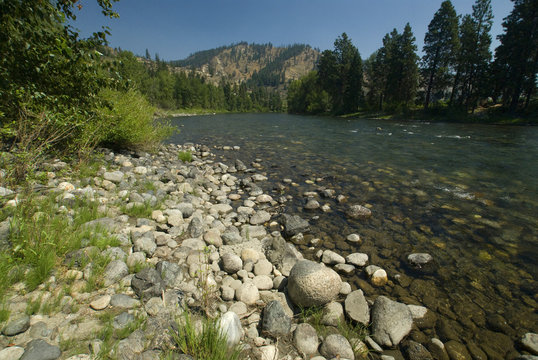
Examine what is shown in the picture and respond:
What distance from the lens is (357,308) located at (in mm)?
3131

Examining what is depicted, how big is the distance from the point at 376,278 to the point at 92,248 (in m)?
4.31

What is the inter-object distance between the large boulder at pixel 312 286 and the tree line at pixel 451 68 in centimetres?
4678

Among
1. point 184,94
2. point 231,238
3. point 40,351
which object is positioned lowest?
point 231,238

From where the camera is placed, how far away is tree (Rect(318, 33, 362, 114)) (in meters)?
57.7

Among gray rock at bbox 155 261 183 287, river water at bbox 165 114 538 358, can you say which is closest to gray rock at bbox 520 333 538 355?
river water at bbox 165 114 538 358

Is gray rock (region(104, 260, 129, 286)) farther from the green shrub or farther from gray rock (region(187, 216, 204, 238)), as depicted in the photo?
the green shrub

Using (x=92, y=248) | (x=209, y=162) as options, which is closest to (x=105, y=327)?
(x=92, y=248)

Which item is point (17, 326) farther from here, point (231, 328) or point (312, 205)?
point (312, 205)

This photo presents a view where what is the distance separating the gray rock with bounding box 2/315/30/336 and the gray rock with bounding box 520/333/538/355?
529cm

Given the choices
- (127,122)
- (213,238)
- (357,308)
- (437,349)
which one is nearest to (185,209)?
(213,238)

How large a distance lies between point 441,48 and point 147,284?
5758 centimetres

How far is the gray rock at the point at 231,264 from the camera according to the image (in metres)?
3.68

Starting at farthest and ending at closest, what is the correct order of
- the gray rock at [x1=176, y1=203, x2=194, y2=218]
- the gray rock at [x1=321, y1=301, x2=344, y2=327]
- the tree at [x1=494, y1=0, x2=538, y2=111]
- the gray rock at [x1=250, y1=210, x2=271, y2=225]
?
1. the tree at [x1=494, y1=0, x2=538, y2=111]
2. the gray rock at [x1=250, y1=210, x2=271, y2=225]
3. the gray rock at [x1=176, y1=203, x2=194, y2=218]
4. the gray rock at [x1=321, y1=301, x2=344, y2=327]

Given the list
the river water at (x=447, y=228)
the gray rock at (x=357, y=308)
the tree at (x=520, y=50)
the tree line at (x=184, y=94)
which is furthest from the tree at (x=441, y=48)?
the tree line at (x=184, y=94)
